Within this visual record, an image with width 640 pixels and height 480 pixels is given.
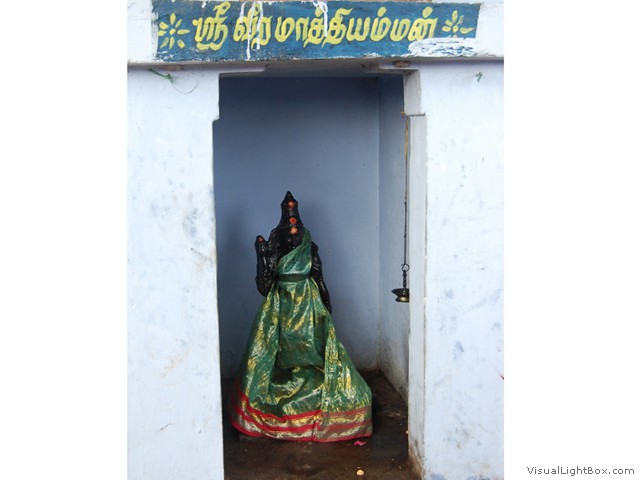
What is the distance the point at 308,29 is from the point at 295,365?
2.47m

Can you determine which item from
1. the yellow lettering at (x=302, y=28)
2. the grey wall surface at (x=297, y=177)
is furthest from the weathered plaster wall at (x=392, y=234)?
the yellow lettering at (x=302, y=28)

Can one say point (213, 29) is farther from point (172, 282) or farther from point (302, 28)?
point (172, 282)

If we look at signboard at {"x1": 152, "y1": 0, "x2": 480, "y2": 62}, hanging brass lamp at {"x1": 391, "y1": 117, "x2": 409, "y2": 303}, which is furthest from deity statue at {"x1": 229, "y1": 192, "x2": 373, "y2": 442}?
signboard at {"x1": 152, "y1": 0, "x2": 480, "y2": 62}

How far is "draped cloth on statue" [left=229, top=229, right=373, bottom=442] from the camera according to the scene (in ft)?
20.9

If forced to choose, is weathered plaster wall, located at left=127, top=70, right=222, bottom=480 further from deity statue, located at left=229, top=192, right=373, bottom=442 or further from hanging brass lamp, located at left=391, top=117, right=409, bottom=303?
hanging brass lamp, located at left=391, top=117, right=409, bottom=303

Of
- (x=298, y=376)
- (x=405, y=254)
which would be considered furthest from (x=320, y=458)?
(x=405, y=254)

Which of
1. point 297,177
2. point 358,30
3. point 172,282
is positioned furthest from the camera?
point 297,177

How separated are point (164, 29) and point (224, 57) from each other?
0.36 m

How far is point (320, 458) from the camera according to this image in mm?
6176

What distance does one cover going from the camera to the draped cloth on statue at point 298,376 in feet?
20.9

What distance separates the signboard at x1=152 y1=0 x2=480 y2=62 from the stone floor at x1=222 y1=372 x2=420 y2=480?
2.67 metres

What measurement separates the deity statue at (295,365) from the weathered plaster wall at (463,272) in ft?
2.73

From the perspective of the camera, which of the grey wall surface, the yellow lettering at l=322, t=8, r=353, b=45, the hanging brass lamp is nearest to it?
the yellow lettering at l=322, t=8, r=353, b=45

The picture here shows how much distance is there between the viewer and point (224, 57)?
5082mm
